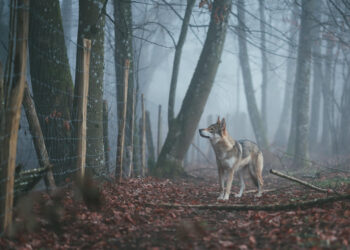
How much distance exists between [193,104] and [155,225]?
21.3 ft

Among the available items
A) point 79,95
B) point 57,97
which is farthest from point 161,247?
point 57,97

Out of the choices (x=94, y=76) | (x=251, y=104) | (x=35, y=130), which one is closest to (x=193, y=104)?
(x=94, y=76)

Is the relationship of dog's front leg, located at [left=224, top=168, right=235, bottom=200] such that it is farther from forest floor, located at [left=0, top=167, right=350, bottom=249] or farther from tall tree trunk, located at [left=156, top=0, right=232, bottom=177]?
tall tree trunk, located at [left=156, top=0, right=232, bottom=177]

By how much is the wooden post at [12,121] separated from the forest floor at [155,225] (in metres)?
0.43

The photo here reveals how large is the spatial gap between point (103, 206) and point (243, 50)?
1844 centimetres

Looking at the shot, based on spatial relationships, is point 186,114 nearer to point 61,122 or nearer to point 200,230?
point 61,122

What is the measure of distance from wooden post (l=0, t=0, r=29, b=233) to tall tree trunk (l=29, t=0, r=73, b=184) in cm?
279

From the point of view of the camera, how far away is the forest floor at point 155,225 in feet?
15.4

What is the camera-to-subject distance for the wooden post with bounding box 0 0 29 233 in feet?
14.5

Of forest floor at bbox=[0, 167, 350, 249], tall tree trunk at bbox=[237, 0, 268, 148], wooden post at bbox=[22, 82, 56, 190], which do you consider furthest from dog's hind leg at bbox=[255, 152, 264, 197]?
tall tree trunk at bbox=[237, 0, 268, 148]

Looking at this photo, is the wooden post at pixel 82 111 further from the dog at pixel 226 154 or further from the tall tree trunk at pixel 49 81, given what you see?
the dog at pixel 226 154

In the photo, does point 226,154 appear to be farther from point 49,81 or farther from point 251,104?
point 251,104

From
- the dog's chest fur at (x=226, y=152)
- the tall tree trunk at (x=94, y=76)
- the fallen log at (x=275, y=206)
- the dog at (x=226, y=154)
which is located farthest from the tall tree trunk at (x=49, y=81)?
the dog's chest fur at (x=226, y=152)

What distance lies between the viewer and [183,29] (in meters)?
13.8
